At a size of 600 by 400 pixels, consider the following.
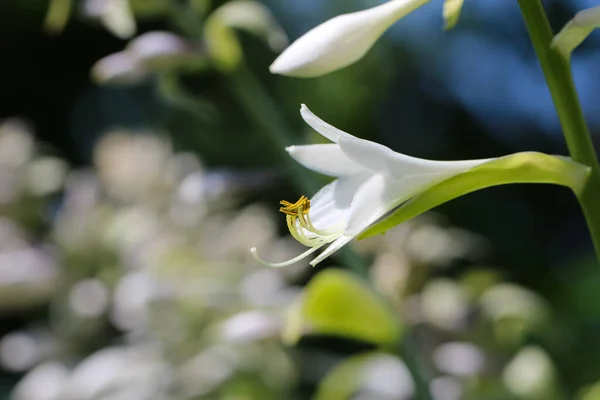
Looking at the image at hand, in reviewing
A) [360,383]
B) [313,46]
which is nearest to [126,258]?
[360,383]

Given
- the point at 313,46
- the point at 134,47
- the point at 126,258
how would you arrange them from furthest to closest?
the point at 126,258, the point at 134,47, the point at 313,46

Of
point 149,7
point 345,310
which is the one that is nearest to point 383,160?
point 345,310

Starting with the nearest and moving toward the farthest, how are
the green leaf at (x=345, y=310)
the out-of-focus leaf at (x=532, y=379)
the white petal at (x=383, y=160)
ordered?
1. the white petal at (x=383, y=160)
2. the green leaf at (x=345, y=310)
3. the out-of-focus leaf at (x=532, y=379)

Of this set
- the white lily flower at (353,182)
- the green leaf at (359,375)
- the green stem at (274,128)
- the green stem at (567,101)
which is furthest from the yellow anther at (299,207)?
the green leaf at (359,375)

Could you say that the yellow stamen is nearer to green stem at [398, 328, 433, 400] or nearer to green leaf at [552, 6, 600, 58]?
green leaf at [552, 6, 600, 58]

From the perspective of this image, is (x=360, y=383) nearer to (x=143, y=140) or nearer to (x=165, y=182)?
(x=165, y=182)

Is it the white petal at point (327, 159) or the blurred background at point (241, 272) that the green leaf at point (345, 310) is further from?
the white petal at point (327, 159)

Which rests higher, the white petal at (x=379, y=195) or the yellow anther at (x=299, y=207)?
the white petal at (x=379, y=195)
